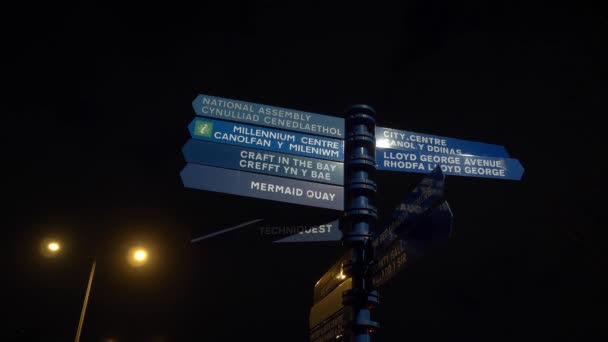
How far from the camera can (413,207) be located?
3.63 meters

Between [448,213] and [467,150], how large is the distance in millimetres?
2216

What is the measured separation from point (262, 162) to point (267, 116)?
690 mm

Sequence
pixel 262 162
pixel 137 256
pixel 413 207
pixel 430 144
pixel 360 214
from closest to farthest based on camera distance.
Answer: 1. pixel 413 207
2. pixel 360 214
3. pixel 262 162
4. pixel 430 144
5. pixel 137 256

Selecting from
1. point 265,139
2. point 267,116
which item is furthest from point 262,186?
point 267,116

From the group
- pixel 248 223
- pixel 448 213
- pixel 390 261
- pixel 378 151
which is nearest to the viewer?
pixel 448 213

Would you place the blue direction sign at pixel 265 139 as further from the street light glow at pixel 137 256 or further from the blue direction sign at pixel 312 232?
the street light glow at pixel 137 256

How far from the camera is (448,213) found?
3158 mm

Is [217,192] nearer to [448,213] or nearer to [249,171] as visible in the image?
[249,171]

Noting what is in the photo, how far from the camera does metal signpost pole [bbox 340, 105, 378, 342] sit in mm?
3965

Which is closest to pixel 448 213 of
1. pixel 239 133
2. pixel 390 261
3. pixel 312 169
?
pixel 390 261

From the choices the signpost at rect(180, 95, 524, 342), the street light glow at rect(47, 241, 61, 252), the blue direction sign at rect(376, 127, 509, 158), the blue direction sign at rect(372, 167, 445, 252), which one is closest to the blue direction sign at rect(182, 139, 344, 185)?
the signpost at rect(180, 95, 524, 342)

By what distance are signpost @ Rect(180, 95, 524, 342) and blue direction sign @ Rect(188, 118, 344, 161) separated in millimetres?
11

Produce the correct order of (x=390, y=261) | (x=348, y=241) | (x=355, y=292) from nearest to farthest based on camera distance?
1. (x=390, y=261)
2. (x=355, y=292)
3. (x=348, y=241)

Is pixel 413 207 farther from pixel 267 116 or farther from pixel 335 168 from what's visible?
pixel 267 116
